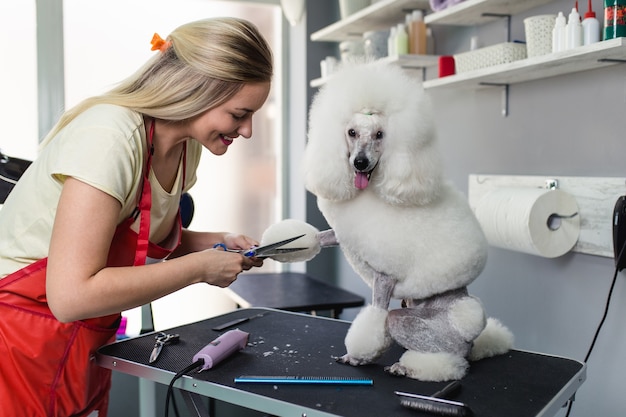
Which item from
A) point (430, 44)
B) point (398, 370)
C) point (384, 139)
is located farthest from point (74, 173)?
point (430, 44)

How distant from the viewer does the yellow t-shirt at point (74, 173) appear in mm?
957

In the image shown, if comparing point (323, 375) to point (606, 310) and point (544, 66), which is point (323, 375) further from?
point (544, 66)

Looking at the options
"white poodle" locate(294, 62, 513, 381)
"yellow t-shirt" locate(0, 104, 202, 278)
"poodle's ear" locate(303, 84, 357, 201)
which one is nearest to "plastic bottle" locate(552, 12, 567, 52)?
"white poodle" locate(294, 62, 513, 381)

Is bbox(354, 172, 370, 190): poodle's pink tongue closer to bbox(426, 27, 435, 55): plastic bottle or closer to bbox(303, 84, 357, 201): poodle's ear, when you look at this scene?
bbox(303, 84, 357, 201): poodle's ear

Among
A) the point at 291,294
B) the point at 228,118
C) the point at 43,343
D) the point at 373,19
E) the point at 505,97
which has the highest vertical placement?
the point at 373,19

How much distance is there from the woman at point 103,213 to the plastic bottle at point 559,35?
664 mm

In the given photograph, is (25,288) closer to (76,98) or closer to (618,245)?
(618,245)

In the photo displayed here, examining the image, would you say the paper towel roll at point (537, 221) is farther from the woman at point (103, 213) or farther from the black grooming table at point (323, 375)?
the woman at point (103, 213)

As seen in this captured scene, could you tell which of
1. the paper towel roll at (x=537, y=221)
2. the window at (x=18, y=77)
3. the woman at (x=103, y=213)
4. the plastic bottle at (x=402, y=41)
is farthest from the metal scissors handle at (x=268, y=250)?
the window at (x=18, y=77)

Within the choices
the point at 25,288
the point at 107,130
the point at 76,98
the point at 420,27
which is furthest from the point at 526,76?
the point at 76,98

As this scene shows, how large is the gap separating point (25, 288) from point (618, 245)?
1.21 meters

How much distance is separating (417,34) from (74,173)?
134cm

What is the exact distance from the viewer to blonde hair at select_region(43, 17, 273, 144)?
3.46 ft

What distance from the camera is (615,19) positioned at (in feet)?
3.98
